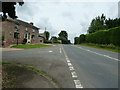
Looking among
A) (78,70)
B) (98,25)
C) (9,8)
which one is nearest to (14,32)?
(9,8)

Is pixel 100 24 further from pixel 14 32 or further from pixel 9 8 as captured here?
pixel 9 8

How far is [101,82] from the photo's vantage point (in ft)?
11.2

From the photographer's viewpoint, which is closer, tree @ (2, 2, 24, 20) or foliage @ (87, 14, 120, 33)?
tree @ (2, 2, 24, 20)

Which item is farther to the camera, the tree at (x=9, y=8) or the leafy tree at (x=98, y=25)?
the leafy tree at (x=98, y=25)

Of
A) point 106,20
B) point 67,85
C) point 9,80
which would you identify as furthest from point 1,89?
point 106,20

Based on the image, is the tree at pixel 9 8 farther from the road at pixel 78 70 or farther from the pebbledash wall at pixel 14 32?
the pebbledash wall at pixel 14 32

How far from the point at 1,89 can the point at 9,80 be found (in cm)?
56

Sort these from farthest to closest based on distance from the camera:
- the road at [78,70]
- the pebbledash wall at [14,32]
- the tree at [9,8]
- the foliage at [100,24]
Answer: the foliage at [100,24]
the pebbledash wall at [14,32]
the tree at [9,8]
the road at [78,70]

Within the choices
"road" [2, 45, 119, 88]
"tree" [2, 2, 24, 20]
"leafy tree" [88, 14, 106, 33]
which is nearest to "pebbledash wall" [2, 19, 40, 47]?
"road" [2, 45, 119, 88]

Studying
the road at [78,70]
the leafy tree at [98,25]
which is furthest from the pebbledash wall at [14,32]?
the leafy tree at [98,25]

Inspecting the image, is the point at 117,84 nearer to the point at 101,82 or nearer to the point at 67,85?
the point at 101,82

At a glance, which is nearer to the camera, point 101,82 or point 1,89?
point 1,89

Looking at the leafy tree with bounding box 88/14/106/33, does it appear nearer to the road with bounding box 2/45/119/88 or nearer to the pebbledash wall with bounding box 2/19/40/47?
the pebbledash wall with bounding box 2/19/40/47

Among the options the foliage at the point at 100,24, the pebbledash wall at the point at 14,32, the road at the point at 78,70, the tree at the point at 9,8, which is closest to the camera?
the road at the point at 78,70
